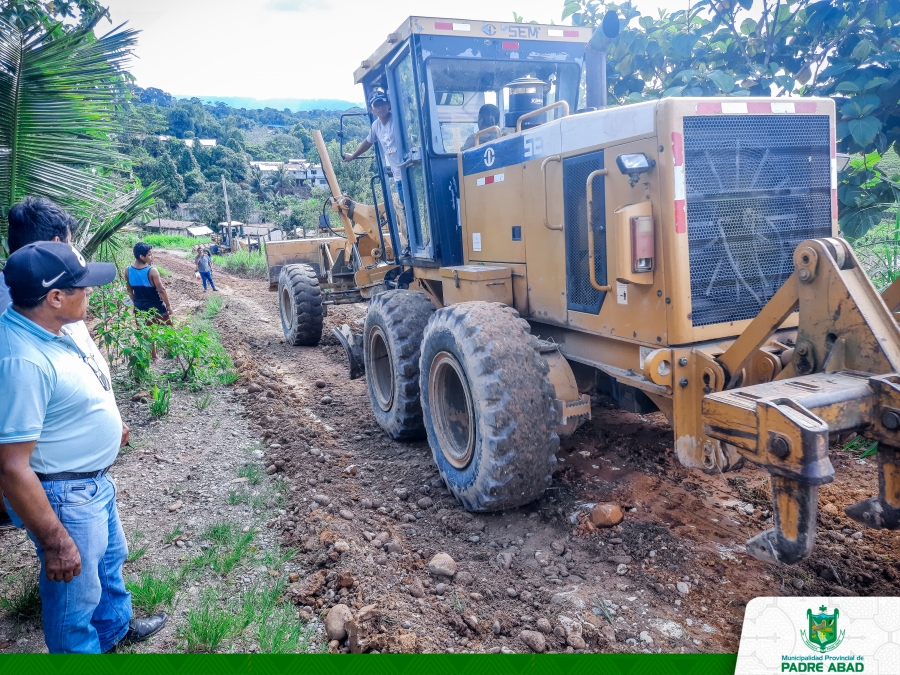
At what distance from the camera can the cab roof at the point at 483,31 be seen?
4.94 m

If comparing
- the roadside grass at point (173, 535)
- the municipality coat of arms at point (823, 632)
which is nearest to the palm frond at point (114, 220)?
the roadside grass at point (173, 535)

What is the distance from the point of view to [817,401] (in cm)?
244

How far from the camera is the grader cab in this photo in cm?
255

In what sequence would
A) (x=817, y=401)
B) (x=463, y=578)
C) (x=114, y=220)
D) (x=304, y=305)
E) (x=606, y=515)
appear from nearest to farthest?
(x=817, y=401)
(x=463, y=578)
(x=606, y=515)
(x=114, y=220)
(x=304, y=305)

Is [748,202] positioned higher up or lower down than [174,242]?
lower down

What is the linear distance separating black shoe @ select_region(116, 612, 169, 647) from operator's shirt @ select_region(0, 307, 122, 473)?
2.62ft

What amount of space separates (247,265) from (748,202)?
22554 millimetres

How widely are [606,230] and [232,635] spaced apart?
2.67 metres

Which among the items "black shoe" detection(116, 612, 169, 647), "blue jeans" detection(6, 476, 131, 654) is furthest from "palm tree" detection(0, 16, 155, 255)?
"black shoe" detection(116, 612, 169, 647)

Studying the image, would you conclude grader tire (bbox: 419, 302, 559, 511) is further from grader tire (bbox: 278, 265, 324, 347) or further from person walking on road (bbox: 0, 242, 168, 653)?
grader tire (bbox: 278, 265, 324, 347)

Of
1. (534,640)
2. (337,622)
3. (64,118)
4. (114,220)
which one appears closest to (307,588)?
(337,622)

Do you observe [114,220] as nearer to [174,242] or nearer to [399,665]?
[399,665]

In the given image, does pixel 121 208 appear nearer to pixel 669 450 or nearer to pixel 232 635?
pixel 232 635

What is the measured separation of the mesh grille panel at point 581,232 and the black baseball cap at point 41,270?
2.51m
